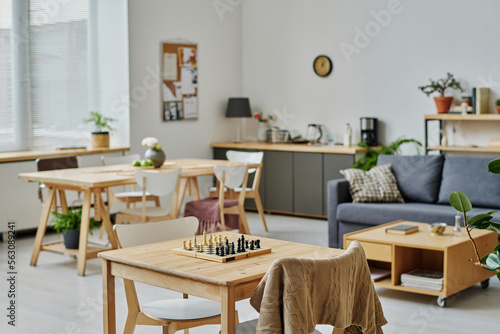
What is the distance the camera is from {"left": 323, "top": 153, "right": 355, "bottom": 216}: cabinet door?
7.36 metres

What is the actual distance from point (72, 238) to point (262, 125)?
3575mm

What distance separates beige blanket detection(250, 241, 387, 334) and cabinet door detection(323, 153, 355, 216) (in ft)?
15.9

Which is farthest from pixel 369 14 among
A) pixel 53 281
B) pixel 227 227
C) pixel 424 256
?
pixel 53 281

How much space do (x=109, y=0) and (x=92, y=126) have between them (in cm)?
144

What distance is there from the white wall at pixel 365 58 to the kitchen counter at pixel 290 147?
458mm

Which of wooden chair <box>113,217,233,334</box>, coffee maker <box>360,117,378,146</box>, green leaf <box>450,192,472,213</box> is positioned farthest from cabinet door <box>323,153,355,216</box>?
green leaf <box>450,192,472,213</box>

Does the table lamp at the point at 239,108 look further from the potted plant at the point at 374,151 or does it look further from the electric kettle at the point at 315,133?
the potted plant at the point at 374,151

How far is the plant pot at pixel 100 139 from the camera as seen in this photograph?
741 cm

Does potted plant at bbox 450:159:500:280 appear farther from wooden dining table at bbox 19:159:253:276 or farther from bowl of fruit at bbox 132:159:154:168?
bowl of fruit at bbox 132:159:154:168

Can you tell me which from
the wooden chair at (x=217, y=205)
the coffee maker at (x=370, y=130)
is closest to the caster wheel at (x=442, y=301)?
the wooden chair at (x=217, y=205)

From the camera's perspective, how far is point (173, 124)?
8070mm

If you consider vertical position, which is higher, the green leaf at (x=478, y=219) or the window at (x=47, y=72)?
the window at (x=47, y=72)

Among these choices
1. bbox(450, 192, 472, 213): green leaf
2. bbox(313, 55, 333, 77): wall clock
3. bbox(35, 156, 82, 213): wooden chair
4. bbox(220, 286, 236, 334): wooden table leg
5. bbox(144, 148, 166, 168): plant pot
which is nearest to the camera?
bbox(450, 192, 472, 213): green leaf

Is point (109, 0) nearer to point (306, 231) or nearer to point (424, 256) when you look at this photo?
point (306, 231)
